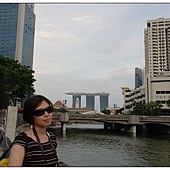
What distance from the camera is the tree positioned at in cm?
2090

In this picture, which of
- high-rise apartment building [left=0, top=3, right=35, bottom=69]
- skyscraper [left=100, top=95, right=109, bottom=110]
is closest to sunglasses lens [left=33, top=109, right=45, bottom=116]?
high-rise apartment building [left=0, top=3, right=35, bottom=69]

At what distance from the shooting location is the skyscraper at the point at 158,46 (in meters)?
74.2

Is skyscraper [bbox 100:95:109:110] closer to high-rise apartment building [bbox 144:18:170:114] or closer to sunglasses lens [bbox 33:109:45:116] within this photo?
high-rise apartment building [bbox 144:18:170:114]

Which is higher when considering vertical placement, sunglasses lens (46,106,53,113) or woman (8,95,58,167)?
sunglasses lens (46,106,53,113)

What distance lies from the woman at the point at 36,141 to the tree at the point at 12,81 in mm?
19700

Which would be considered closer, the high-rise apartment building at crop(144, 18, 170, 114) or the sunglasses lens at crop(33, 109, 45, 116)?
the sunglasses lens at crop(33, 109, 45, 116)

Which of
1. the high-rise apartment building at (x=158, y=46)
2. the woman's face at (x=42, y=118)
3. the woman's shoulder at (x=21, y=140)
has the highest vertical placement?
the high-rise apartment building at (x=158, y=46)

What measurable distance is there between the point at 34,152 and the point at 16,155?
0.13 meters

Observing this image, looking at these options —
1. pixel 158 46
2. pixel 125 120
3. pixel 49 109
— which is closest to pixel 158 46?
pixel 158 46

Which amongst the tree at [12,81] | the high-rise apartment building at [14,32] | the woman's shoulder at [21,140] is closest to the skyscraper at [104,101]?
the high-rise apartment building at [14,32]

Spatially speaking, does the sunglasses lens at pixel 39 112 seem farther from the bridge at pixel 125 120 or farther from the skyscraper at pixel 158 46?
the skyscraper at pixel 158 46

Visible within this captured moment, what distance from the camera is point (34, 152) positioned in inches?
55.9

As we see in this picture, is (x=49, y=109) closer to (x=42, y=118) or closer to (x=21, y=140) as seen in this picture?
(x=42, y=118)

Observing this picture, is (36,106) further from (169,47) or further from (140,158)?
(169,47)
